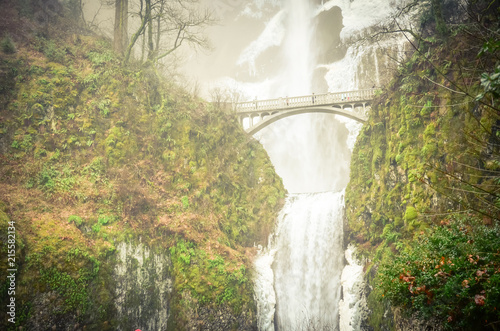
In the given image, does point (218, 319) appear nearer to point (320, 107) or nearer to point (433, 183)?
point (433, 183)

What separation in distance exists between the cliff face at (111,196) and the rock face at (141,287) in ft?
0.14

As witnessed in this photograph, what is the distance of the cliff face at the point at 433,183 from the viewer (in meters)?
4.46

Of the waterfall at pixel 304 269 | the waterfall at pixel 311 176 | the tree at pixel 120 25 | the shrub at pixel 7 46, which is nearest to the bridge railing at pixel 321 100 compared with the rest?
the waterfall at pixel 311 176

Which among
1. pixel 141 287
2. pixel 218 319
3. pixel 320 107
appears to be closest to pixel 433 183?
pixel 218 319

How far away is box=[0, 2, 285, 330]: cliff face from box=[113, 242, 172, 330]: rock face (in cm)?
4

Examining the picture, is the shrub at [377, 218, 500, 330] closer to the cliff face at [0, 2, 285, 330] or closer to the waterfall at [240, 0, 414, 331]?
the waterfall at [240, 0, 414, 331]

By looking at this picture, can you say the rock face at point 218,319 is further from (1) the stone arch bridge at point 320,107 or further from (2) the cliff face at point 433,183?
(1) the stone arch bridge at point 320,107

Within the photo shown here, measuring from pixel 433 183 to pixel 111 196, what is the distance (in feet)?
43.4

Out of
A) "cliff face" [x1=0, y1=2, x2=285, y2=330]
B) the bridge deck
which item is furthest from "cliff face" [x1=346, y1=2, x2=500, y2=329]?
"cliff face" [x1=0, y1=2, x2=285, y2=330]

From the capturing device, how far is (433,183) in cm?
951

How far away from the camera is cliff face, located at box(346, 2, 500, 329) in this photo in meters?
4.46

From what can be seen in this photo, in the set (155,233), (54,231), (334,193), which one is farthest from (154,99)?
(334,193)

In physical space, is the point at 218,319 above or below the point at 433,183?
below

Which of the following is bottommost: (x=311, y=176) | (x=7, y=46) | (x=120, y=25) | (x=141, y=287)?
(x=141, y=287)
